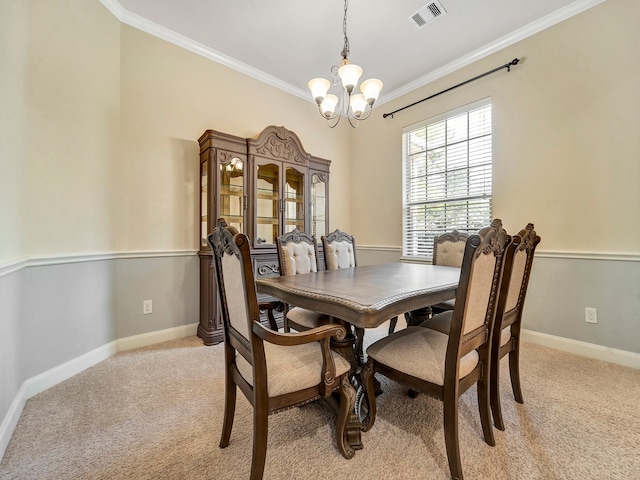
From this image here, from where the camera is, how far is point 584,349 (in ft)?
7.82

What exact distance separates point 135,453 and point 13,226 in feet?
4.77

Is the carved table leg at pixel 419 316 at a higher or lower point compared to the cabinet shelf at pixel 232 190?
lower

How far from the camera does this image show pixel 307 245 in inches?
96.3

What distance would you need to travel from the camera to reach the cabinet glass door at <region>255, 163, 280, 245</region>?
3.10 meters

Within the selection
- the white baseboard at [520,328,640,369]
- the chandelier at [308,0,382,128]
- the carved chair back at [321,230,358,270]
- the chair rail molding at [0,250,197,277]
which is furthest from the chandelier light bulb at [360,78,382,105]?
the white baseboard at [520,328,640,369]

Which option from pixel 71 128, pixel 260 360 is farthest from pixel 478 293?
A: pixel 71 128

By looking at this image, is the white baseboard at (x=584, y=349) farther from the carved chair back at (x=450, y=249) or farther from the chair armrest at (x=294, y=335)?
the chair armrest at (x=294, y=335)

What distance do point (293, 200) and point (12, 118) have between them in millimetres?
2289

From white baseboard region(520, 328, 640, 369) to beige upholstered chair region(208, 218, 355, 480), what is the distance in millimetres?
2325

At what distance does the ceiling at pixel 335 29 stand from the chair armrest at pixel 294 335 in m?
2.60

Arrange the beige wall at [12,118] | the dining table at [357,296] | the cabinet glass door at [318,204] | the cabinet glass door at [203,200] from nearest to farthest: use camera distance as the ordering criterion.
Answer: the dining table at [357,296] < the beige wall at [12,118] < the cabinet glass door at [203,200] < the cabinet glass door at [318,204]

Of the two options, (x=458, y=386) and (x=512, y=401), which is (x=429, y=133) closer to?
(x=512, y=401)

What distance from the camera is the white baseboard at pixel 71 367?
147 cm

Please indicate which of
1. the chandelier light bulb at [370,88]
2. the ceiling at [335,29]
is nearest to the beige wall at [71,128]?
the ceiling at [335,29]
